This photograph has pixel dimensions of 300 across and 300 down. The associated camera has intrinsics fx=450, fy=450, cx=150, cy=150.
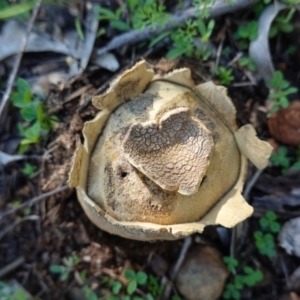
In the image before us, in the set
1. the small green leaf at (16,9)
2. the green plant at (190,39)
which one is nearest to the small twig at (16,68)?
the small green leaf at (16,9)

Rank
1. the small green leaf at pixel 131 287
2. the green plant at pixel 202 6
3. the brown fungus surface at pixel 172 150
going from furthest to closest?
the small green leaf at pixel 131 287 → the green plant at pixel 202 6 → the brown fungus surface at pixel 172 150

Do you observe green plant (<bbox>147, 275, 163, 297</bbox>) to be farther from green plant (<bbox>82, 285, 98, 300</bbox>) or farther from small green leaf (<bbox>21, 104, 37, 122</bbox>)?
small green leaf (<bbox>21, 104, 37, 122</bbox>)

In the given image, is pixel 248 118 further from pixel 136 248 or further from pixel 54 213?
pixel 54 213

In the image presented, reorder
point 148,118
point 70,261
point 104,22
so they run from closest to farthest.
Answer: point 148,118 < point 70,261 < point 104,22

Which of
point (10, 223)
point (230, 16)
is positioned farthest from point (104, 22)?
point (10, 223)

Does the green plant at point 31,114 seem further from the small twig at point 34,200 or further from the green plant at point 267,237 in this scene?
the green plant at point 267,237

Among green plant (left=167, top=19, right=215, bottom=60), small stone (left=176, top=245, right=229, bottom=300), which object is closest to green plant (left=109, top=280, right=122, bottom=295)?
small stone (left=176, top=245, right=229, bottom=300)

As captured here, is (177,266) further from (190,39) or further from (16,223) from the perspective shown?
(190,39)
